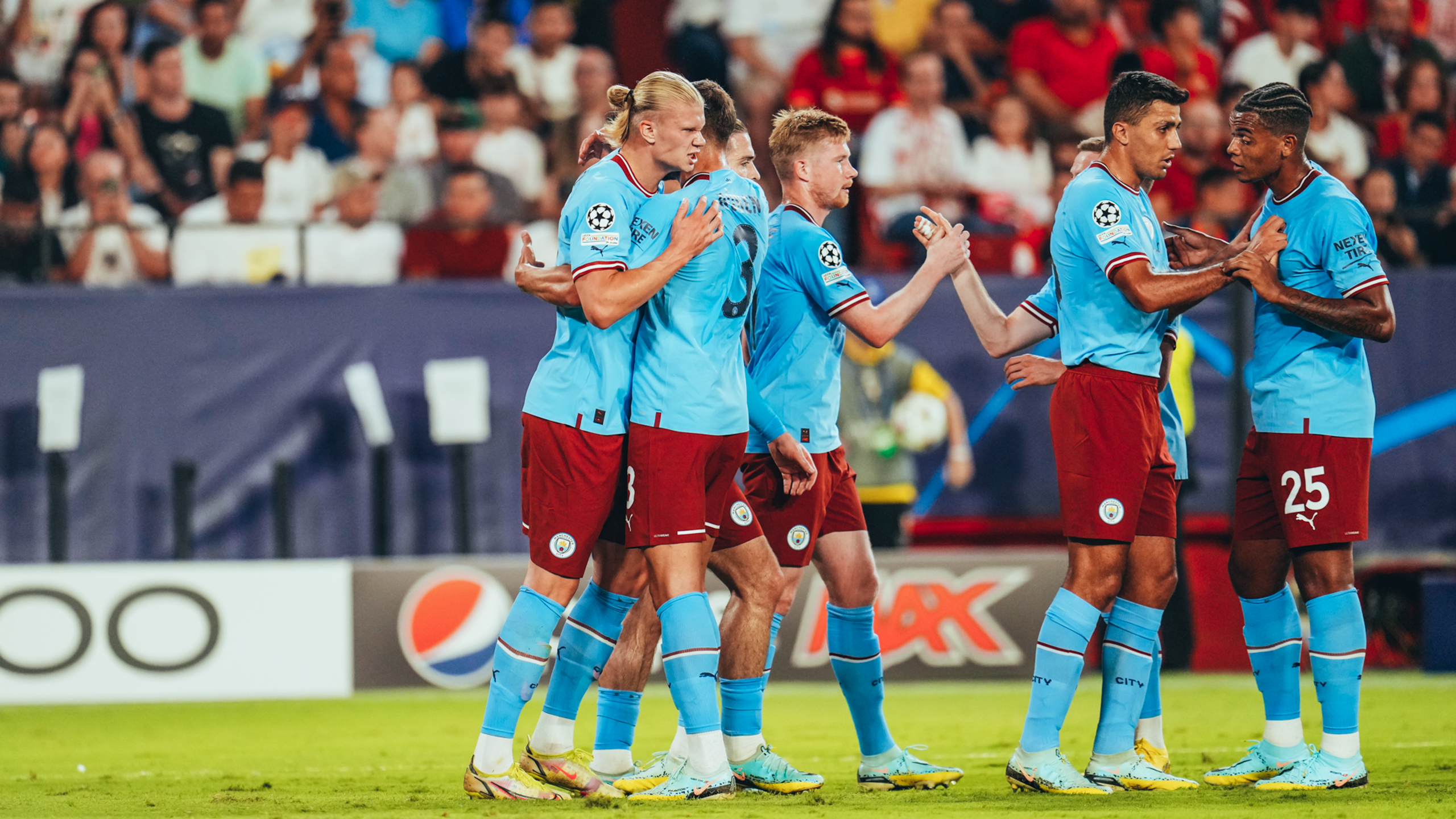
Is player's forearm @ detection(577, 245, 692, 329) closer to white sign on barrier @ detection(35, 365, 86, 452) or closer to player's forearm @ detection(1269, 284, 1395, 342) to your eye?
player's forearm @ detection(1269, 284, 1395, 342)

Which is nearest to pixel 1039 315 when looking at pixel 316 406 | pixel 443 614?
pixel 443 614

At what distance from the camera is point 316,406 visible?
1052 centimetres

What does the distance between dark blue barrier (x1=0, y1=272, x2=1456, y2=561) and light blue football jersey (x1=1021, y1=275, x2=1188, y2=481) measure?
4705 millimetres

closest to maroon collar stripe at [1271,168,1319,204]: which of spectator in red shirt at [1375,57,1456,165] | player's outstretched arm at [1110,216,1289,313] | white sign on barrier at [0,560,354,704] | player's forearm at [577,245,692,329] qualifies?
player's outstretched arm at [1110,216,1289,313]

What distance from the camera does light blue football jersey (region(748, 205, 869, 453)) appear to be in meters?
5.64

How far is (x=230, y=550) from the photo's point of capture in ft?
34.4

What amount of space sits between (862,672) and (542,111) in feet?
24.8

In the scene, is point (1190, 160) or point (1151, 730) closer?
point (1151, 730)

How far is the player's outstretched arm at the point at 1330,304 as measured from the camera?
5398mm

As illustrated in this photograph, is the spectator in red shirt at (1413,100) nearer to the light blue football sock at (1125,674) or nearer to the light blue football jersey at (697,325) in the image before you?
the light blue football sock at (1125,674)

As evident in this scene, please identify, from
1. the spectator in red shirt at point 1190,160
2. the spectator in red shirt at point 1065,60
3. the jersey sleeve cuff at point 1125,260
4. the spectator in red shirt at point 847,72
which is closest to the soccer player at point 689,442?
the jersey sleeve cuff at point 1125,260

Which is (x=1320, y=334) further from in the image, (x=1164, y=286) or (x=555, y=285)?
(x=555, y=285)

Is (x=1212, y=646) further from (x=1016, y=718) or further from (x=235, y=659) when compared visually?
(x=235, y=659)

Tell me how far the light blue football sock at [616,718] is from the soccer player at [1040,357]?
1.69 meters
